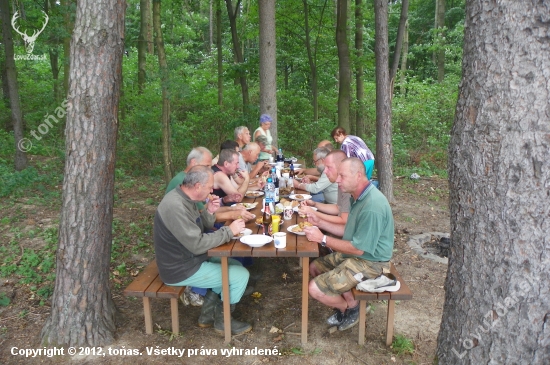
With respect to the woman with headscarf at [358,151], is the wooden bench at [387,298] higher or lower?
lower

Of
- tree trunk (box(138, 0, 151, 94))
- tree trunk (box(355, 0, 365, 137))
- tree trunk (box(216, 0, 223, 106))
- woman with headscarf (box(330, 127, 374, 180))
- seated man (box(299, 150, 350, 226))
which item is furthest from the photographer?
tree trunk (box(138, 0, 151, 94))

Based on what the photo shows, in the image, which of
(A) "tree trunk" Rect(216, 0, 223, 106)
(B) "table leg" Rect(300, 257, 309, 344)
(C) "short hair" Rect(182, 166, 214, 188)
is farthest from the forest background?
(B) "table leg" Rect(300, 257, 309, 344)

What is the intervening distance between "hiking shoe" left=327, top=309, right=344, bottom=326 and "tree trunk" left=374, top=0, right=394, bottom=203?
4.27 metres

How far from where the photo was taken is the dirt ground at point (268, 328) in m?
3.47

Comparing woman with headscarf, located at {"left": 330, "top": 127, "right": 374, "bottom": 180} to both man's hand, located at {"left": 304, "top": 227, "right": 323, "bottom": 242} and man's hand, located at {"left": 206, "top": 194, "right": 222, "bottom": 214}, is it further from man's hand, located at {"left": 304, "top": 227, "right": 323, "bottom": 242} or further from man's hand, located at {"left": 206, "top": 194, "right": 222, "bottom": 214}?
man's hand, located at {"left": 304, "top": 227, "right": 323, "bottom": 242}

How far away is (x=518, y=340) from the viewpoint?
1.88m

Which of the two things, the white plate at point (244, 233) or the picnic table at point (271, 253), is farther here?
the white plate at point (244, 233)

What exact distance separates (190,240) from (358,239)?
1415mm

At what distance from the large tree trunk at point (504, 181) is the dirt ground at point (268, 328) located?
173 cm

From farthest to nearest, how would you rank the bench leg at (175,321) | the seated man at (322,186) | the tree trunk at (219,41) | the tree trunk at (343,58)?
the tree trunk at (219,41) → the tree trunk at (343,58) → the seated man at (322,186) → the bench leg at (175,321)

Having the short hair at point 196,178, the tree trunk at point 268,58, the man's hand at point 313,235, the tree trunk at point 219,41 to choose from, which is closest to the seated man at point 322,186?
the man's hand at point 313,235

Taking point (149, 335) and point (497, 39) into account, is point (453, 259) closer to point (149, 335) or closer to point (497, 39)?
point (497, 39)

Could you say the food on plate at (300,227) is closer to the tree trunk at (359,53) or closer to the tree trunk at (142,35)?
the tree trunk at (359,53)

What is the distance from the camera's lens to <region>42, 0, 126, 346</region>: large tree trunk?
11.1 ft
